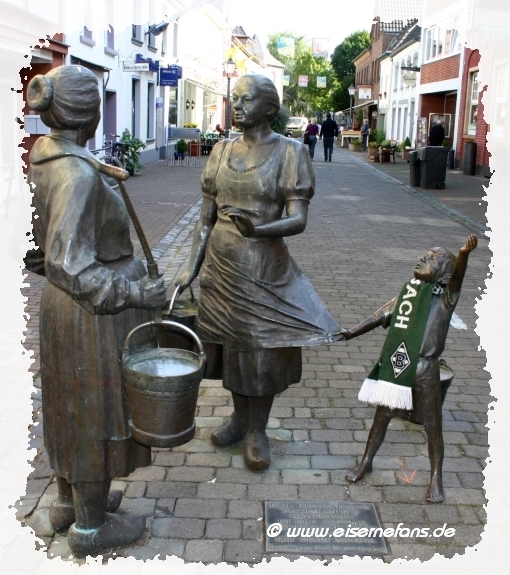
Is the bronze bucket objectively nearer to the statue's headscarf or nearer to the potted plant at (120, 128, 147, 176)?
the statue's headscarf

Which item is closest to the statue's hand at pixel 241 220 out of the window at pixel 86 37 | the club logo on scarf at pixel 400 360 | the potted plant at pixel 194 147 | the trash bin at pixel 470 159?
the club logo on scarf at pixel 400 360

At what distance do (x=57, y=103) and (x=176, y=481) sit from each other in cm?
216

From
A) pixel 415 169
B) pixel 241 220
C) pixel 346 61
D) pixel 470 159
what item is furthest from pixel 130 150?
pixel 346 61

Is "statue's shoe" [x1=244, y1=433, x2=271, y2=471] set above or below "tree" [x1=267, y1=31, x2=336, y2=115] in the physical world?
below

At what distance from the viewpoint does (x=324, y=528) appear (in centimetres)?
332

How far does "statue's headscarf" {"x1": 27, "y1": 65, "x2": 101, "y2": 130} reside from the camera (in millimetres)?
2496

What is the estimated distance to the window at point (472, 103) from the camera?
81.5 ft

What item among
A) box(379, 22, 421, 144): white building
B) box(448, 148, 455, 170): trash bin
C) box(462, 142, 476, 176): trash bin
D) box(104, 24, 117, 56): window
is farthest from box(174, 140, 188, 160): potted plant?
box(379, 22, 421, 144): white building

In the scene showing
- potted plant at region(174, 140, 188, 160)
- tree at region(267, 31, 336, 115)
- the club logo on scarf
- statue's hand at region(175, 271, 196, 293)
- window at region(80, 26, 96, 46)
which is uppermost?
tree at region(267, 31, 336, 115)

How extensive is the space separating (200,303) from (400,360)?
3.74 feet

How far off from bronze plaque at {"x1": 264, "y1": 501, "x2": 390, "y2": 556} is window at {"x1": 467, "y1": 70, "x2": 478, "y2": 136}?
23450 mm

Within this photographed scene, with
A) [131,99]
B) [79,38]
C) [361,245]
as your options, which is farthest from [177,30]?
[361,245]

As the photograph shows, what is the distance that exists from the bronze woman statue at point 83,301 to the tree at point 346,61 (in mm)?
75061

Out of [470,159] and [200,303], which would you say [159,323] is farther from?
[470,159]
